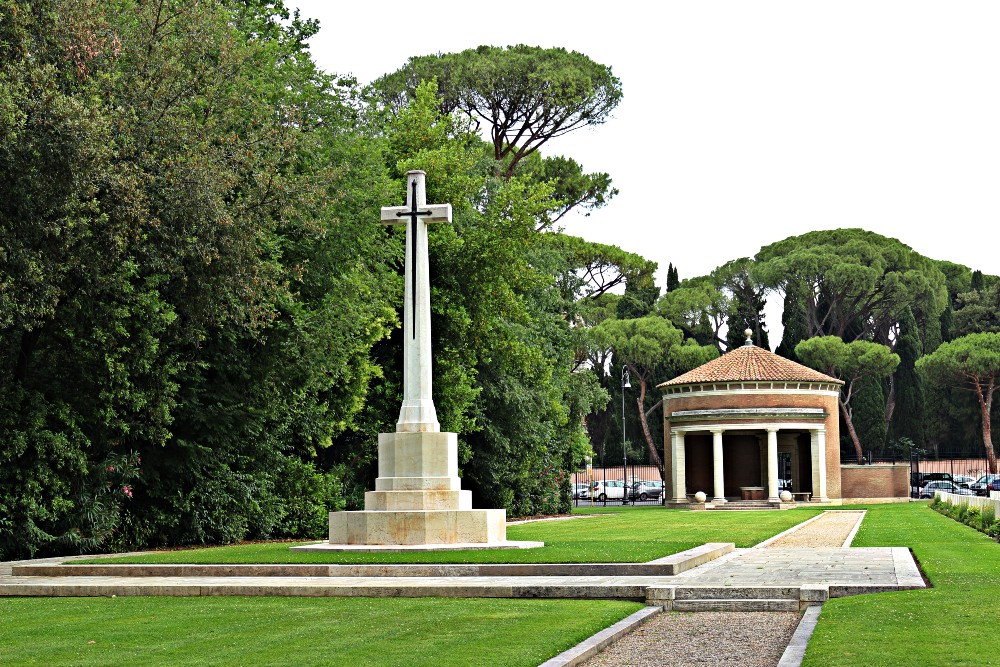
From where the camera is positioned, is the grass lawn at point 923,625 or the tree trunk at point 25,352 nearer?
the grass lawn at point 923,625

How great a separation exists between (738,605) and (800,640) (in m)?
2.86

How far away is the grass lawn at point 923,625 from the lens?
8672 mm

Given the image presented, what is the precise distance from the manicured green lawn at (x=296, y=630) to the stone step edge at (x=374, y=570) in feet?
8.10

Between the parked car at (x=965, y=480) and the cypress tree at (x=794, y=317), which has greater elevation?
the cypress tree at (x=794, y=317)

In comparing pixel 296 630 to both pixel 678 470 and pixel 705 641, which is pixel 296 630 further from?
pixel 678 470

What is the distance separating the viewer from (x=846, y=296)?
85.1 metres

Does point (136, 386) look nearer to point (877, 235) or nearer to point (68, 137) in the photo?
point (68, 137)

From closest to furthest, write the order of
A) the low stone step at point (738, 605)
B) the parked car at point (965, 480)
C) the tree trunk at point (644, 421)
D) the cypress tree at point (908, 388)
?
1. the low stone step at point (738, 605)
2. the parked car at point (965, 480)
3. the tree trunk at point (644, 421)
4. the cypress tree at point (908, 388)

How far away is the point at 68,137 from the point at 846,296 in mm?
74059

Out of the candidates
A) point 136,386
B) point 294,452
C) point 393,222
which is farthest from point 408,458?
point 294,452

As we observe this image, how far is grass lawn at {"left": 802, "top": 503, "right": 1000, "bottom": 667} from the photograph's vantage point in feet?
28.5

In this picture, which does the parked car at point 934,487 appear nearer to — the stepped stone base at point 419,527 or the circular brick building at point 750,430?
the circular brick building at point 750,430

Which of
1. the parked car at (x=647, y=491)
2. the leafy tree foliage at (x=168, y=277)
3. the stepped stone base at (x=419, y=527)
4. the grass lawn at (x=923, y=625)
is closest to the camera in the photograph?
the grass lawn at (x=923, y=625)

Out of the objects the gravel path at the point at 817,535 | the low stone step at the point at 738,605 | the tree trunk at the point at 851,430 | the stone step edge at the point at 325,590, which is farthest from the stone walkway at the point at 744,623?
the tree trunk at the point at 851,430
